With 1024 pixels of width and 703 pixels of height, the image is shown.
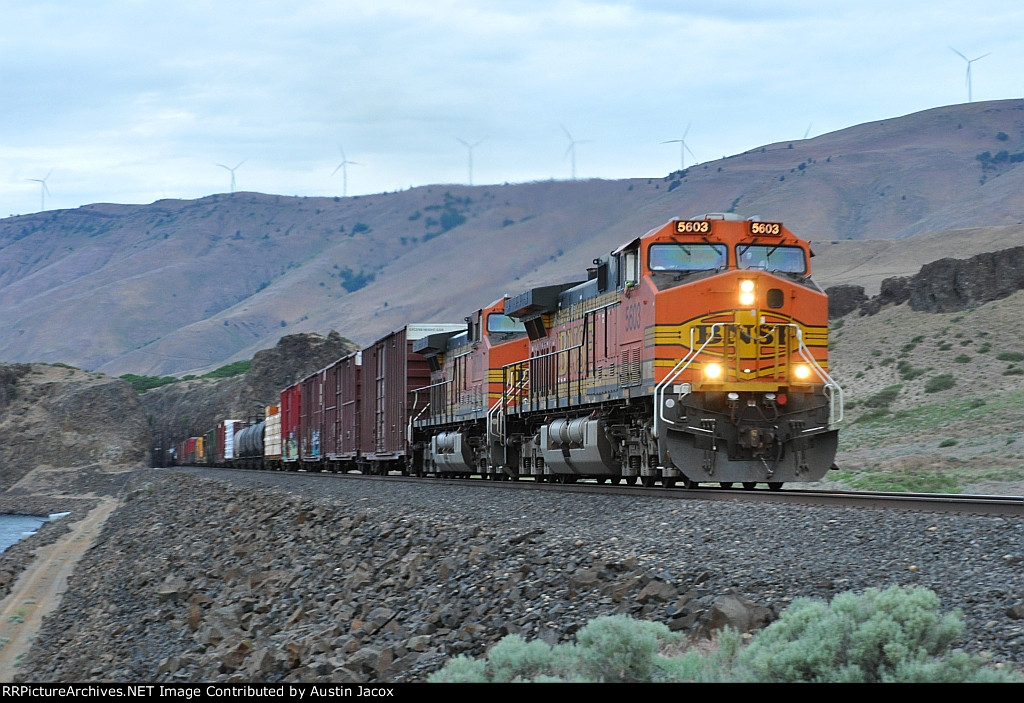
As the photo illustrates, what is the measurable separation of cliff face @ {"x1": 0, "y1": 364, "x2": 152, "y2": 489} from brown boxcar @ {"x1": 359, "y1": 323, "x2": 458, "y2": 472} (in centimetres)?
7150

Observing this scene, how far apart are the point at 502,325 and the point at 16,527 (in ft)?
175

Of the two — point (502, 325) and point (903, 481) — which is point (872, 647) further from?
point (903, 481)

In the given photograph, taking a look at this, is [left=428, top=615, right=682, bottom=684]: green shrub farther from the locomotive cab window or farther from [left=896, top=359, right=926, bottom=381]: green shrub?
[left=896, top=359, right=926, bottom=381]: green shrub

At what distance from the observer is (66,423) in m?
106

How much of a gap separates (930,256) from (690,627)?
12854 cm

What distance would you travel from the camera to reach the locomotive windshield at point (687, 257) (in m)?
17.4

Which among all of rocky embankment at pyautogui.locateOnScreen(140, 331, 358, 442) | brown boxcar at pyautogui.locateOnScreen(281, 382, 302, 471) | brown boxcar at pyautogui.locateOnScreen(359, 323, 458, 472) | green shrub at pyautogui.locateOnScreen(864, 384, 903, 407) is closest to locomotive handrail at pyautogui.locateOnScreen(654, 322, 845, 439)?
brown boxcar at pyautogui.locateOnScreen(359, 323, 458, 472)

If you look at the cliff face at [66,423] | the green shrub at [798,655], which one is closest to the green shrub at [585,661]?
the green shrub at [798,655]

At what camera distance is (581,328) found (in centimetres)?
2078

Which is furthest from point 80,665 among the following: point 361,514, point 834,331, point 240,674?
point 834,331

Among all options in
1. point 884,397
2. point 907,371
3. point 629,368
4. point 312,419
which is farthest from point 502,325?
point 907,371

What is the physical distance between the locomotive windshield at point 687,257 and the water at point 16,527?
4551 centimetres

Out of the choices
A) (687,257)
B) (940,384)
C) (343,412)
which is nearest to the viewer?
(687,257)
